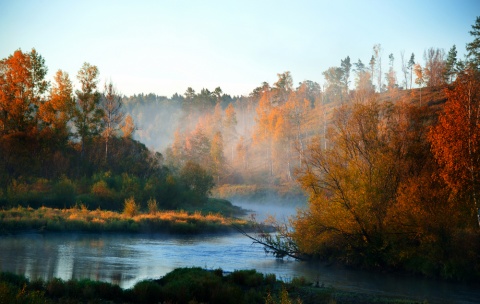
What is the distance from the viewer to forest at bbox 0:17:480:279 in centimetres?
2622

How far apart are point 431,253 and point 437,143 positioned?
18.7 ft

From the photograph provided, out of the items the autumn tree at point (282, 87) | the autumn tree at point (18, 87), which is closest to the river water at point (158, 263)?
the autumn tree at point (18, 87)

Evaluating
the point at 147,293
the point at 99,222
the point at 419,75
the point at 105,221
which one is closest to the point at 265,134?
the point at 419,75

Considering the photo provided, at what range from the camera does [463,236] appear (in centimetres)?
2573

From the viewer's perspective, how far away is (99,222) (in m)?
41.0

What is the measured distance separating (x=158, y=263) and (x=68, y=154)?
37981mm

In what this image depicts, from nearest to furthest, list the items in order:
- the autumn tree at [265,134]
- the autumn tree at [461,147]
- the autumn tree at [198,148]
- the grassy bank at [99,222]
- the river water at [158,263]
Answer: the river water at [158,263], the autumn tree at [461,147], the grassy bank at [99,222], the autumn tree at [198,148], the autumn tree at [265,134]

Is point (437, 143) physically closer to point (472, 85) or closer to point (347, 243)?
point (472, 85)

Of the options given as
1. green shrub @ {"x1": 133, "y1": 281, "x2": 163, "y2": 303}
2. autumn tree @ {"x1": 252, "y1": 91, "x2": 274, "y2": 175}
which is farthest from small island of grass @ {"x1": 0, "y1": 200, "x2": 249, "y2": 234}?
autumn tree @ {"x1": 252, "y1": 91, "x2": 274, "y2": 175}

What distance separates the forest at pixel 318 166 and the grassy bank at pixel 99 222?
18.5ft

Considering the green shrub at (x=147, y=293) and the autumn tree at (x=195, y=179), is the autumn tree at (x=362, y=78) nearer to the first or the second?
the autumn tree at (x=195, y=179)

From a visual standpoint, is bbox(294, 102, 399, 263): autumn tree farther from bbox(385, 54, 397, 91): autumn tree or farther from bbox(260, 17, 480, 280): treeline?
bbox(385, 54, 397, 91): autumn tree

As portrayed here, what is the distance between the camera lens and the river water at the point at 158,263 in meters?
22.7

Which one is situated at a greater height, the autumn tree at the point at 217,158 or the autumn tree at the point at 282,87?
the autumn tree at the point at 282,87
